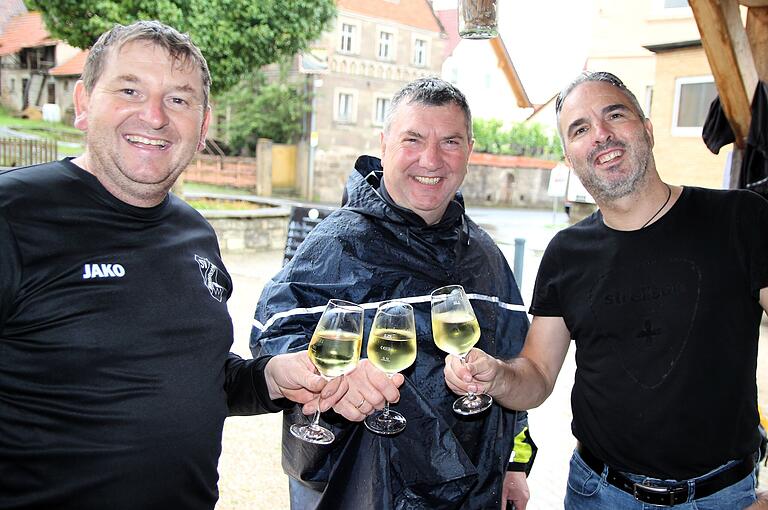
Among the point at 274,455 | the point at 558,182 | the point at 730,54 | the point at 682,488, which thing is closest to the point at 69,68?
the point at 558,182

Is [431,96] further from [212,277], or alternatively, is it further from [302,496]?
[302,496]

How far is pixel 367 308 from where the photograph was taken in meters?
2.21

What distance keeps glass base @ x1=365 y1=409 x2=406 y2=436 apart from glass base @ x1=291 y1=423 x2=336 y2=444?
0.13m

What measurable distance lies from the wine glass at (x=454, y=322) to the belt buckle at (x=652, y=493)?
0.67 meters

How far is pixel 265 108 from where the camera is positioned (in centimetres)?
2745

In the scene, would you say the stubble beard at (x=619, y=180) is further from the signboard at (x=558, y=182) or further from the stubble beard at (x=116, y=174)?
the signboard at (x=558, y=182)

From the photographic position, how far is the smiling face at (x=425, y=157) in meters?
2.33

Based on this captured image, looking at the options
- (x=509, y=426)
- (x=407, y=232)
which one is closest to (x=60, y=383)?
(x=407, y=232)

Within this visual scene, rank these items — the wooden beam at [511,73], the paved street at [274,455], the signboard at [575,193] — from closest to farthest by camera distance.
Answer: the paved street at [274,455] → the signboard at [575,193] → the wooden beam at [511,73]

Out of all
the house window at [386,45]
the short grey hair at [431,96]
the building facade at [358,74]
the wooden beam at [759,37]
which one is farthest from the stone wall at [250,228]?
the house window at [386,45]

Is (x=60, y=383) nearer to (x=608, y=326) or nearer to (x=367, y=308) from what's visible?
(x=367, y=308)

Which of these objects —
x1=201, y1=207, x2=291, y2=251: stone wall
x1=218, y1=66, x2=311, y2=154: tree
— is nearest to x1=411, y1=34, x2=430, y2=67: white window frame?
x1=218, y1=66, x2=311, y2=154: tree

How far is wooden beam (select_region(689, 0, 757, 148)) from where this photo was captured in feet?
16.2

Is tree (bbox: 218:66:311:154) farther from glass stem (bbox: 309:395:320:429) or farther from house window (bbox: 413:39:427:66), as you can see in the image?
glass stem (bbox: 309:395:320:429)
